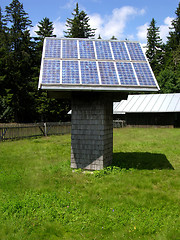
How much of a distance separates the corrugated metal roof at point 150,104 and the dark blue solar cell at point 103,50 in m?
24.5

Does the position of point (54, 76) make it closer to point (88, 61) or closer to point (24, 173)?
point (88, 61)

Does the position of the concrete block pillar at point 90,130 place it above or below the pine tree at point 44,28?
below

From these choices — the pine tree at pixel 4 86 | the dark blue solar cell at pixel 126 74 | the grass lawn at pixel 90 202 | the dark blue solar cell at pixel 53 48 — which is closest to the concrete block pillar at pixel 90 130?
the grass lawn at pixel 90 202

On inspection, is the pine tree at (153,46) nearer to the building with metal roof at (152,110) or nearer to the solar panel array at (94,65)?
the building with metal roof at (152,110)

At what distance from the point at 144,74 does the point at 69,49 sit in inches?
139

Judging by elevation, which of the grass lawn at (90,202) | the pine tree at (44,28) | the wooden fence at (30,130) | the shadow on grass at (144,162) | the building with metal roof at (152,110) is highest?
the pine tree at (44,28)

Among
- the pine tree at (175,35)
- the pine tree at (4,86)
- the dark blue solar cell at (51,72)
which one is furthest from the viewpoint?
the pine tree at (175,35)

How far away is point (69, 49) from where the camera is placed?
10.1m

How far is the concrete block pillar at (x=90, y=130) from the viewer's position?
9516 mm

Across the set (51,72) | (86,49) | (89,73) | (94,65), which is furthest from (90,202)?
(86,49)

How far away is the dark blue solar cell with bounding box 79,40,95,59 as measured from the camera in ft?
32.0

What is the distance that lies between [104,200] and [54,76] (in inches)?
190

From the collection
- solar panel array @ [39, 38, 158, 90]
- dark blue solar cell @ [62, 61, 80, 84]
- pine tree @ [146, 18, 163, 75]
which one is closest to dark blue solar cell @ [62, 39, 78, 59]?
solar panel array @ [39, 38, 158, 90]

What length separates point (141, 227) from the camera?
498 cm
